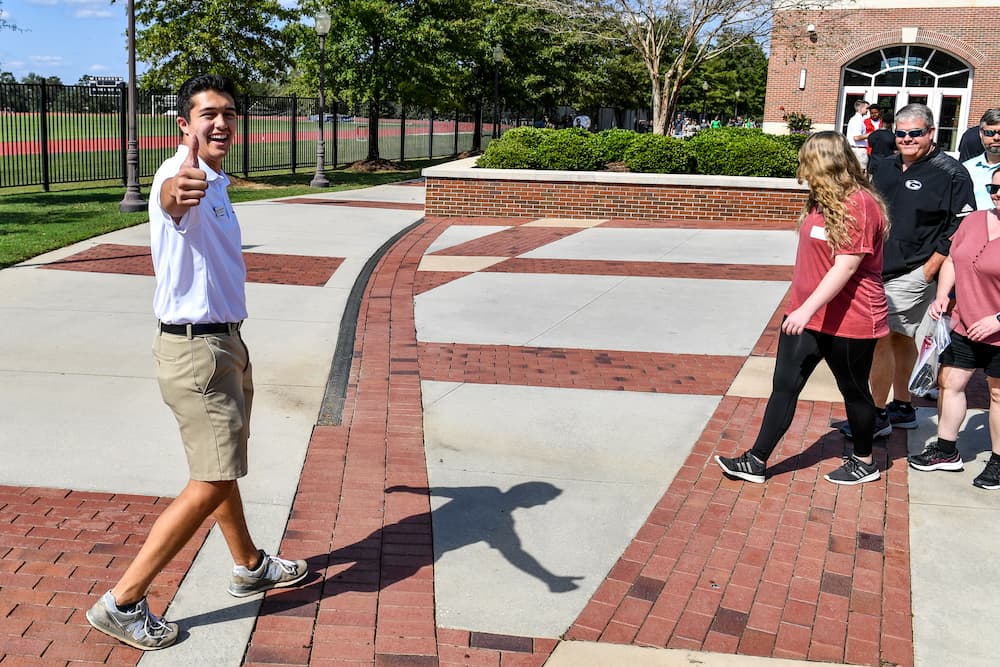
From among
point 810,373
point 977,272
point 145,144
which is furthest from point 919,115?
point 145,144

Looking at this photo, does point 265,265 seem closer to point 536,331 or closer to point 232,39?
point 536,331

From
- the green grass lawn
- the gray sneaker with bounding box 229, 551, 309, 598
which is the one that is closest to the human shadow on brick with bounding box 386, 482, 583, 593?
the gray sneaker with bounding box 229, 551, 309, 598

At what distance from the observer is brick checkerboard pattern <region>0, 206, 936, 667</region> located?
11.2 ft

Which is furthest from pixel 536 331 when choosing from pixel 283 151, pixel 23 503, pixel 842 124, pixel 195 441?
pixel 842 124

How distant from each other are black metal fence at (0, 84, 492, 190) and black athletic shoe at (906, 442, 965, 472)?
35.5 feet

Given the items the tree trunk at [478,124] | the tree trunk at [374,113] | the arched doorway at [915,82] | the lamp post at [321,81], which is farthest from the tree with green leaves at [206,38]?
the arched doorway at [915,82]

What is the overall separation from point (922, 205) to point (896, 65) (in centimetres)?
Result: 2952

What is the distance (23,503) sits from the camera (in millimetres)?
4398

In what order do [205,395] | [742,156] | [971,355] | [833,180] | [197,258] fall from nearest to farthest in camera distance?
[197,258], [205,395], [833,180], [971,355], [742,156]

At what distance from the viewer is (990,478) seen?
4.91 metres

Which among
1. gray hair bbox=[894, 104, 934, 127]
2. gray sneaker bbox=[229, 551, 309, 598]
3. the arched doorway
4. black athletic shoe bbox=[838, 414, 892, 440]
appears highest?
the arched doorway

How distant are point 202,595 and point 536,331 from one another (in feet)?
14.8

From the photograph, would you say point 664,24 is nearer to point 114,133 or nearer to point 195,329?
point 114,133

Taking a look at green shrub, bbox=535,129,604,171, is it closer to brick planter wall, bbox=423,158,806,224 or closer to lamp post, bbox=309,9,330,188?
brick planter wall, bbox=423,158,806,224
